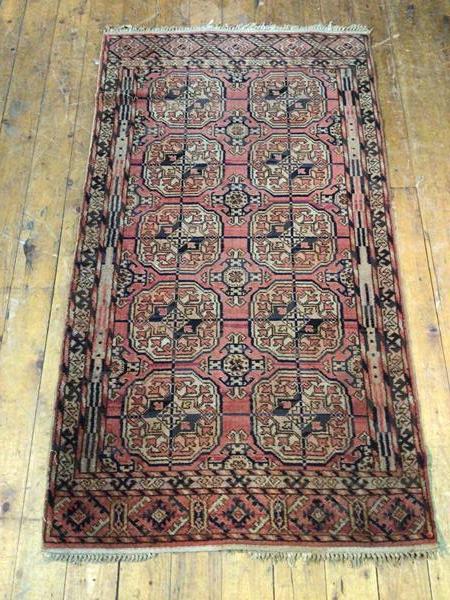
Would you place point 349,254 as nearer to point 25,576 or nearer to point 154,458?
point 154,458

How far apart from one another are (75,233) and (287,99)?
0.87 metres

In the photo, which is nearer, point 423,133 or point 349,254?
point 349,254

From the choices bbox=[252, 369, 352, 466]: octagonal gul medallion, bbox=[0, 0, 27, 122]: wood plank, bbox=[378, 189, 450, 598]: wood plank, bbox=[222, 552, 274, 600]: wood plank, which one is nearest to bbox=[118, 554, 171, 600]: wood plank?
bbox=[222, 552, 274, 600]: wood plank

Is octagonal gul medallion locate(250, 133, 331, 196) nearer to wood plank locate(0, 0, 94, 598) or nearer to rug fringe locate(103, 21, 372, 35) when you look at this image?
rug fringe locate(103, 21, 372, 35)

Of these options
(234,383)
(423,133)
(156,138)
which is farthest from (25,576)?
(423,133)

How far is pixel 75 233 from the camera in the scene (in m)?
2.03

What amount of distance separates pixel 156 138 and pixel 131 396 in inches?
35.7

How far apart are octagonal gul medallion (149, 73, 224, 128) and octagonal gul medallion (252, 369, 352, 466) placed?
3.16 feet

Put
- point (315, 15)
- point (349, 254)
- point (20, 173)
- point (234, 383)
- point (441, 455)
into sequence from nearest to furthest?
point (441, 455)
point (234, 383)
point (349, 254)
point (20, 173)
point (315, 15)

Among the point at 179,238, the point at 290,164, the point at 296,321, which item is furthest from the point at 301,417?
the point at 290,164

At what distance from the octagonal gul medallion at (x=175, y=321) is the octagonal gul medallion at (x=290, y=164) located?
1.47ft

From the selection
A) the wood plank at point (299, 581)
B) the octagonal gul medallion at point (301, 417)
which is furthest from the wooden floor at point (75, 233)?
the octagonal gul medallion at point (301, 417)

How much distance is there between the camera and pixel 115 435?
1.73 metres

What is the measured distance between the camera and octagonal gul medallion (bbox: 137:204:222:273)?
1.98m
